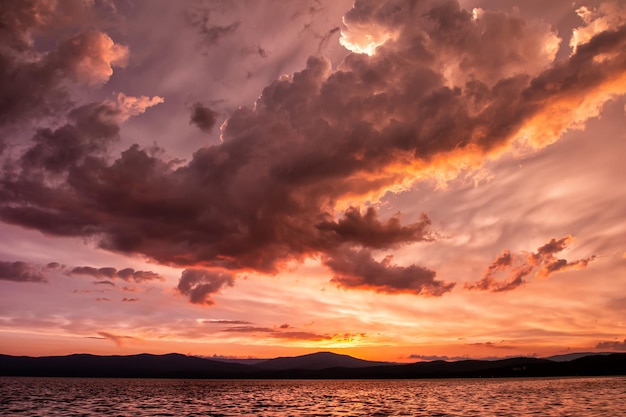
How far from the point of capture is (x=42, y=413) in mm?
79000

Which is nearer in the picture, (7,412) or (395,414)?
(395,414)

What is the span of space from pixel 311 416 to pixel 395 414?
14423 mm

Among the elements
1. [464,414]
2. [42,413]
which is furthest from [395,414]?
[42,413]

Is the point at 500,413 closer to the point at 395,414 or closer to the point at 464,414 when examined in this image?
the point at 464,414

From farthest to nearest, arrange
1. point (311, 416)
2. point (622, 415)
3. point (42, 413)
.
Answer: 1. point (42, 413)
2. point (311, 416)
3. point (622, 415)

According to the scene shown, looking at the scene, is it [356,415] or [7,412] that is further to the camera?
[7,412]

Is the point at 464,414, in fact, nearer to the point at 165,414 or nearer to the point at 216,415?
the point at 216,415

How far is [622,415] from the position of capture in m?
67.6

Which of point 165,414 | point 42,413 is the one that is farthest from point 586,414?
point 42,413

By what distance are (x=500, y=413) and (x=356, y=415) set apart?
24161 mm

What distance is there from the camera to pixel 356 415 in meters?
74.9

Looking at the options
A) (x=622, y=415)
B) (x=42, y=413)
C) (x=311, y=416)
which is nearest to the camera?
(x=622, y=415)

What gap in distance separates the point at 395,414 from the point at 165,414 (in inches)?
1602

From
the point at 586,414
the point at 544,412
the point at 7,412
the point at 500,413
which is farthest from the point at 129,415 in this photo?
the point at 586,414
